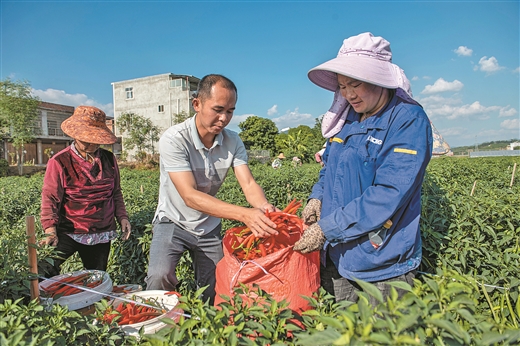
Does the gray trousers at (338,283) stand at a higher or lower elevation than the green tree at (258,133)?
lower

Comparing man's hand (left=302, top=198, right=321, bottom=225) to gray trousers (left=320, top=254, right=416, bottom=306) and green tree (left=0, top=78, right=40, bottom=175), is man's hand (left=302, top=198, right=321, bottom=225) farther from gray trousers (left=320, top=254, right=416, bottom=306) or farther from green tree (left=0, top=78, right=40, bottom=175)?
green tree (left=0, top=78, right=40, bottom=175)

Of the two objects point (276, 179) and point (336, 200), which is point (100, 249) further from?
point (276, 179)

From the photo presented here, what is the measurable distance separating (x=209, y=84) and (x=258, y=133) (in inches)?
1717

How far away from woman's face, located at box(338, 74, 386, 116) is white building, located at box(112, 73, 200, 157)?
33.7m

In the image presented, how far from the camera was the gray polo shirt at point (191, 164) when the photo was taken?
239 cm

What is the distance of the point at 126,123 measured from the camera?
33.4 meters

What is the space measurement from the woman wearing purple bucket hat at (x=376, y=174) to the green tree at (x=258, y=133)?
137 feet

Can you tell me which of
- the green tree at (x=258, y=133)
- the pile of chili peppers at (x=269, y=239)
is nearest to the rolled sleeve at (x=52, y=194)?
the pile of chili peppers at (x=269, y=239)

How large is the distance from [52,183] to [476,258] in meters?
3.22

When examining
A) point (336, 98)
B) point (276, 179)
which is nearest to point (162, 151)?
point (336, 98)

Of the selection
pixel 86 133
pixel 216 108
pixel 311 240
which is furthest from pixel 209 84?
pixel 86 133

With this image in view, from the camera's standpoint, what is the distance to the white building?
35781mm

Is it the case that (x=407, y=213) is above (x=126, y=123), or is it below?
below

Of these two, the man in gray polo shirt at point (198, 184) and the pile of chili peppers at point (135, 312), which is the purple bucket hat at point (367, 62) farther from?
the pile of chili peppers at point (135, 312)
